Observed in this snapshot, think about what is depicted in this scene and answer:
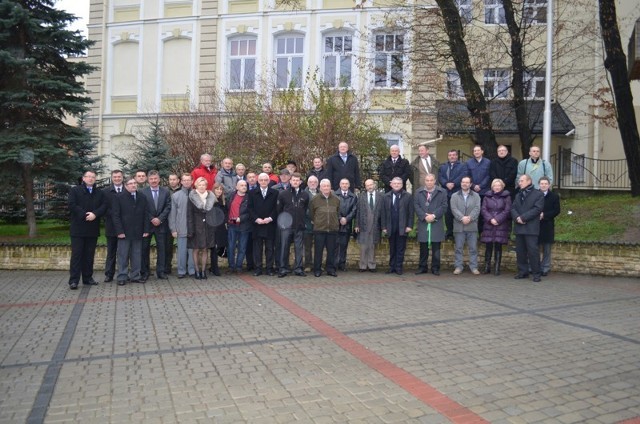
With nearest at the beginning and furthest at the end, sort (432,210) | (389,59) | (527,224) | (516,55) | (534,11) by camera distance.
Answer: (527,224), (432,210), (516,55), (534,11), (389,59)

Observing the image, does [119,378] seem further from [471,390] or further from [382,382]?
[471,390]

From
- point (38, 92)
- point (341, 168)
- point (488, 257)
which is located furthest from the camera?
point (38, 92)

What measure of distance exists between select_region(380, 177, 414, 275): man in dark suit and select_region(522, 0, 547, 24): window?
8.98 meters

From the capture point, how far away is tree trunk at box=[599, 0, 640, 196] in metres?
16.8

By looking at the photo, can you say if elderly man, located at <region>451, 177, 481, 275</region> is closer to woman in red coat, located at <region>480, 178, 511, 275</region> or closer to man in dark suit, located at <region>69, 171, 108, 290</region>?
woman in red coat, located at <region>480, 178, 511, 275</region>

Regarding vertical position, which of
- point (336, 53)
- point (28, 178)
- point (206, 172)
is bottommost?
point (28, 178)

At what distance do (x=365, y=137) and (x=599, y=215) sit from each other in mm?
6797

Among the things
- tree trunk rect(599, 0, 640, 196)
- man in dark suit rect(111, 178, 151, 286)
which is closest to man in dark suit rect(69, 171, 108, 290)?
man in dark suit rect(111, 178, 151, 286)

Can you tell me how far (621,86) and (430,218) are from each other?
387 inches

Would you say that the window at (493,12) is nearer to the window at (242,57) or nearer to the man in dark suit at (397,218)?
the window at (242,57)

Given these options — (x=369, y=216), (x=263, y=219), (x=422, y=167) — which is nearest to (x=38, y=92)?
(x=263, y=219)

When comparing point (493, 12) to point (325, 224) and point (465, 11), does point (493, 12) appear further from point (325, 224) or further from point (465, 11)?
point (325, 224)

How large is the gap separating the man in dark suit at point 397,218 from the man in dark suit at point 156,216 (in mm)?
4341

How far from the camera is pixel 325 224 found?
11055 millimetres
